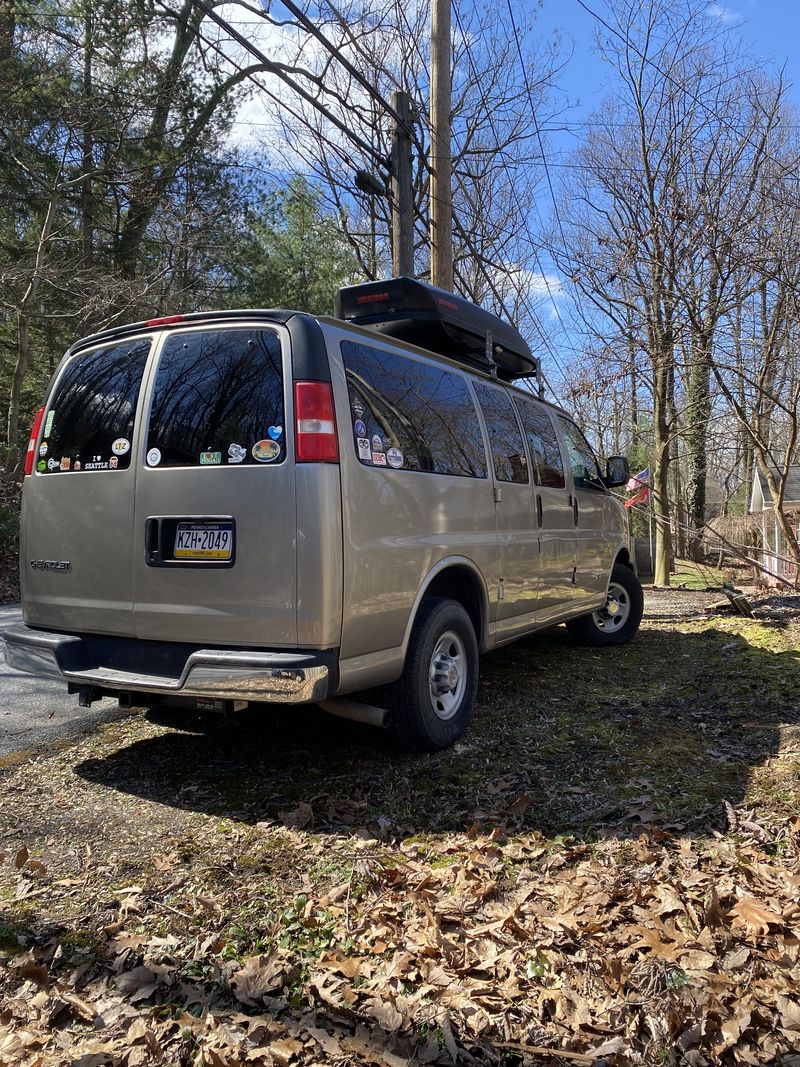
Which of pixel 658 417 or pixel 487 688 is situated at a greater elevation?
pixel 658 417

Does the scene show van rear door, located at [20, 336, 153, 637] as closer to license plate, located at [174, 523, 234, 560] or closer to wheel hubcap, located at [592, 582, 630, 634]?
license plate, located at [174, 523, 234, 560]

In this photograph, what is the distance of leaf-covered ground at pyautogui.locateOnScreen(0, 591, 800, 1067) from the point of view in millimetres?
2094

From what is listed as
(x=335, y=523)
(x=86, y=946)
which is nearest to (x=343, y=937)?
(x=86, y=946)

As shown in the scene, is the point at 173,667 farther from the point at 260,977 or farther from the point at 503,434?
the point at 503,434

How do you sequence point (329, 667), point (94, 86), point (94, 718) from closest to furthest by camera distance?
point (329, 667), point (94, 718), point (94, 86)

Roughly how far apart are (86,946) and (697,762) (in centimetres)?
302

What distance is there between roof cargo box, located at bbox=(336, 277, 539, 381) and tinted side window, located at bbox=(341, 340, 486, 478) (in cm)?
66

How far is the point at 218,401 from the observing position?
355 cm

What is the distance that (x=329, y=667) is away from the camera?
Result: 3283 millimetres

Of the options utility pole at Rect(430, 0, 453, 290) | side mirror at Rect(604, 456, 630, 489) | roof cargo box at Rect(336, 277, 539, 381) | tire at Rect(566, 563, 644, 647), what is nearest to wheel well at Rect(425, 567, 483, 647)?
roof cargo box at Rect(336, 277, 539, 381)

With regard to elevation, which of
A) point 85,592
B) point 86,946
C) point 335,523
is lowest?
point 86,946

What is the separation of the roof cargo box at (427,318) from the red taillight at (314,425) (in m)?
1.86

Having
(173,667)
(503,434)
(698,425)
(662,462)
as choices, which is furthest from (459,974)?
(662,462)

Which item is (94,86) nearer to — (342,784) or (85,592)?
(85,592)
